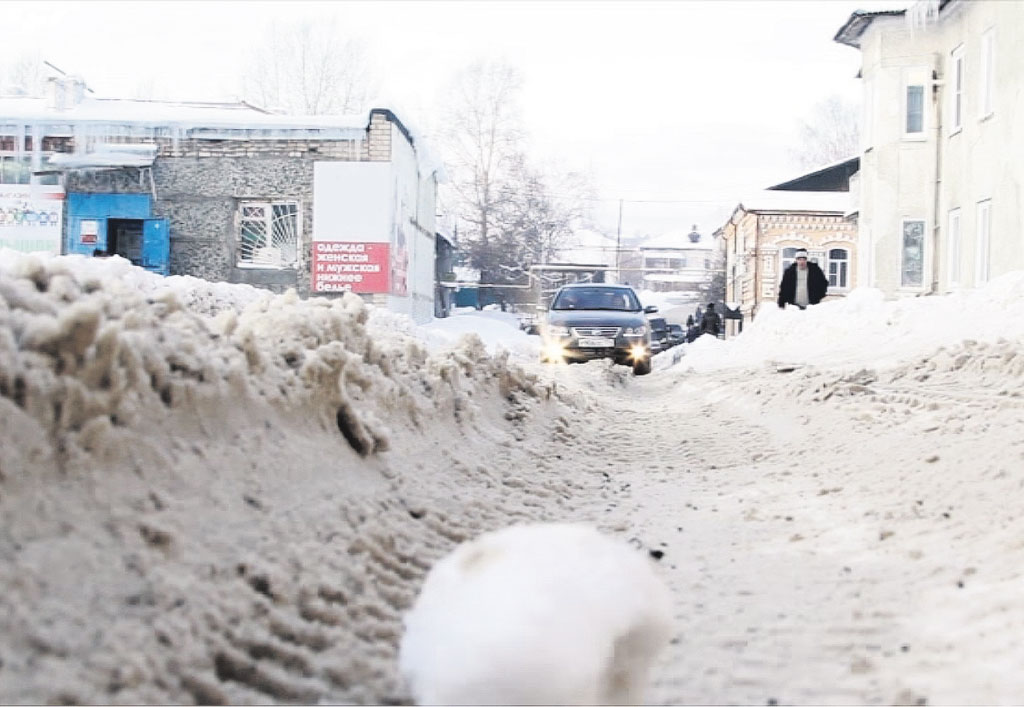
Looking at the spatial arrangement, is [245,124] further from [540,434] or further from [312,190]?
[540,434]

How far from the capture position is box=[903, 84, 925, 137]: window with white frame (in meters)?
22.4

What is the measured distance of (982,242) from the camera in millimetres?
18688

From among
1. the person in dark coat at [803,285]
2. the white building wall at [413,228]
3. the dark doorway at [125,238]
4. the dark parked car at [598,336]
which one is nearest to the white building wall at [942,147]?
the person in dark coat at [803,285]

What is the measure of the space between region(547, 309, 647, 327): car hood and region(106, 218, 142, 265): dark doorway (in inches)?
537

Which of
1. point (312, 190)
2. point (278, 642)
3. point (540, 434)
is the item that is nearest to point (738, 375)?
point (540, 434)

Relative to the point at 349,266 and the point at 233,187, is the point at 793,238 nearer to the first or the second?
the point at 349,266

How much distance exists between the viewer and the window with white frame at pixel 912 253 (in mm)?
22359

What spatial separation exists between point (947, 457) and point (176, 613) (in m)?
4.62

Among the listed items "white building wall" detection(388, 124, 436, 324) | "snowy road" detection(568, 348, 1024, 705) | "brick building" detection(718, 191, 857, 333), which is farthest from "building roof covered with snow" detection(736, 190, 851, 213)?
"snowy road" detection(568, 348, 1024, 705)

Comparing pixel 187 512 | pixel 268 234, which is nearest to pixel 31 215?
pixel 268 234

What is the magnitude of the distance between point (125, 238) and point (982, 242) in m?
19.7

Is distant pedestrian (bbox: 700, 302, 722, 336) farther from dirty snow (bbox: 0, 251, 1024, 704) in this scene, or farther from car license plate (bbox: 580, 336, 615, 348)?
dirty snow (bbox: 0, 251, 1024, 704)

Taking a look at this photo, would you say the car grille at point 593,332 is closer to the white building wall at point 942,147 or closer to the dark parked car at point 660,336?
the white building wall at point 942,147

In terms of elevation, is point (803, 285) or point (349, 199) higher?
point (349, 199)
